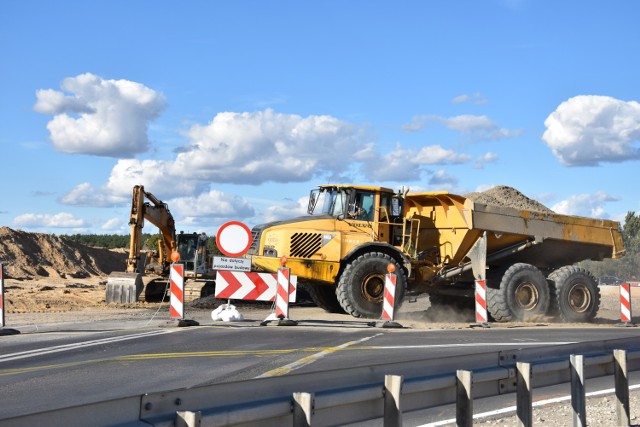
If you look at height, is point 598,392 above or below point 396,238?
below

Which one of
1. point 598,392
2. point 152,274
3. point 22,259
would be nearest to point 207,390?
point 598,392

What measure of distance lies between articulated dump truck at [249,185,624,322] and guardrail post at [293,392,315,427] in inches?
561

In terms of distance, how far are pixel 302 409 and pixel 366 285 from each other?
14.6 meters

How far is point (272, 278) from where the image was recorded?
17281 millimetres

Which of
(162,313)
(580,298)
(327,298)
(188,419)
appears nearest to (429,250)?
(327,298)

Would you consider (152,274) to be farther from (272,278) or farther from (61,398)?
(61,398)

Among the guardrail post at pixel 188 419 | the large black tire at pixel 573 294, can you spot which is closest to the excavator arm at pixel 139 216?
the large black tire at pixel 573 294

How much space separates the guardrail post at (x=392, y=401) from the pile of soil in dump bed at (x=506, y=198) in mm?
19371

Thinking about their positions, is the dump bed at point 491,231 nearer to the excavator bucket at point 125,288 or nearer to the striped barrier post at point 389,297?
the striped barrier post at point 389,297

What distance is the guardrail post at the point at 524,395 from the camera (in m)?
6.50

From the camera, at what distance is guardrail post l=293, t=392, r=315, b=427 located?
15.8 ft

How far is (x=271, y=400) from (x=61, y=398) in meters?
4.57

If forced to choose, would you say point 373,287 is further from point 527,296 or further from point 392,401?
point 392,401

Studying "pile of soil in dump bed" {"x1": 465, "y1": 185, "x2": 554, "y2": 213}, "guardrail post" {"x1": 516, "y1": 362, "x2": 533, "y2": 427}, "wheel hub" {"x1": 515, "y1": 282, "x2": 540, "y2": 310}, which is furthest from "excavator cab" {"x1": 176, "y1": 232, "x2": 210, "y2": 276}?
"guardrail post" {"x1": 516, "y1": 362, "x2": 533, "y2": 427}
